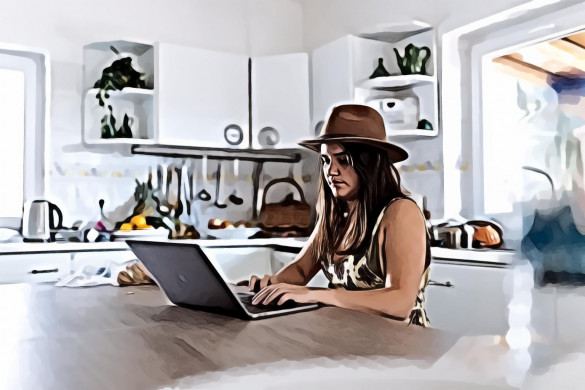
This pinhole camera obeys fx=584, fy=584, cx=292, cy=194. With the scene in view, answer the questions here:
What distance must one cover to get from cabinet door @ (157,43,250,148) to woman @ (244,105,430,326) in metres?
1.79

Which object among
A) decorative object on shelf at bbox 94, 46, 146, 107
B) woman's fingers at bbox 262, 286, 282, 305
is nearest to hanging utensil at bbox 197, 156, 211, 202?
decorative object on shelf at bbox 94, 46, 146, 107

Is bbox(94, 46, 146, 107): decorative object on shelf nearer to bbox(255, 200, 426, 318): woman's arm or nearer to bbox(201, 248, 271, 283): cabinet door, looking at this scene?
bbox(201, 248, 271, 283): cabinet door

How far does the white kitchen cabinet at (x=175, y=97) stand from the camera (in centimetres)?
340

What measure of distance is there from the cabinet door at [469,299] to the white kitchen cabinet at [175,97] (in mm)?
Result: 1717

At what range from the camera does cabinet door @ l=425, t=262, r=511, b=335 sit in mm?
2150

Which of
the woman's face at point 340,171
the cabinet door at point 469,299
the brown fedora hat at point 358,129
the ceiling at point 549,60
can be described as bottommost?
the cabinet door at point 469,299

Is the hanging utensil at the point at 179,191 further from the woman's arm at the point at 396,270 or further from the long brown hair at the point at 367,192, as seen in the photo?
the woman's arm at the point at 396,270

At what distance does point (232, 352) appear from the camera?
840mm

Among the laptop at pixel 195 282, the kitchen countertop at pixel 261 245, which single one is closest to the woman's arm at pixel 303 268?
the laptop at pixel 195 282

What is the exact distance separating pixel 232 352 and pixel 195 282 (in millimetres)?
343

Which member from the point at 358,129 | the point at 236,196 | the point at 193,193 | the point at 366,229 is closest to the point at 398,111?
the point at 236,196

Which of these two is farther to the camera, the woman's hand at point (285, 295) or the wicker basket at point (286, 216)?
the wicker basket at point (286, 216)

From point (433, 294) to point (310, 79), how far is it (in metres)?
1.81

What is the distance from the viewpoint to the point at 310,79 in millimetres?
3750
